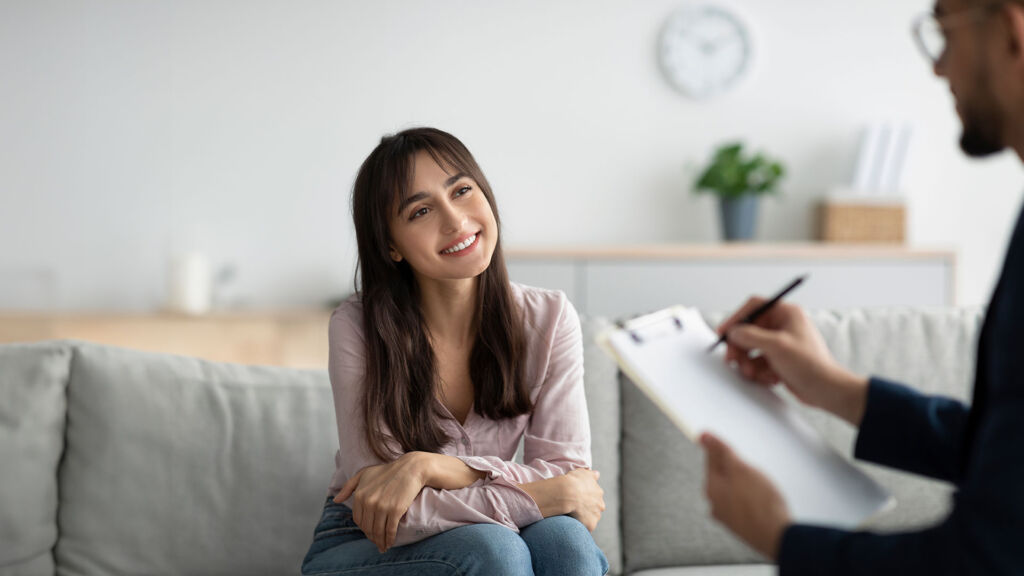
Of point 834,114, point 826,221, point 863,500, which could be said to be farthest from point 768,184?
point 863,500

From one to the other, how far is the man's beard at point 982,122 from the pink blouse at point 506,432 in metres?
0.87

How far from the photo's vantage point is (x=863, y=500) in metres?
0.98

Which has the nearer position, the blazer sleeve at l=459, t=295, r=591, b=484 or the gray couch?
the blazer sleeve at l=459, t=295, r=591, b=484

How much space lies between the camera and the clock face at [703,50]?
4.21 metres

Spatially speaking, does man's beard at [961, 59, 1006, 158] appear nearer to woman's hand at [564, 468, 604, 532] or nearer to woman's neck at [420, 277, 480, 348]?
woman's hand at [564, 468, 604, 532]

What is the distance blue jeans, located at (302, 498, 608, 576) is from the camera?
1.39 m

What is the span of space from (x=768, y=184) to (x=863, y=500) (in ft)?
10.2

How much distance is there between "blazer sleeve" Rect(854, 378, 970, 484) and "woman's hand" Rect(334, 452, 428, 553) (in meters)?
0.67

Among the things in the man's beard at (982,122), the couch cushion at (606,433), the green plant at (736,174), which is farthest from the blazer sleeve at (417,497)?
the green plant at (736,174)

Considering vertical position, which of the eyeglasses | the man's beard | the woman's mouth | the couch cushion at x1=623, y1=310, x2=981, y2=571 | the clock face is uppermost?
the clock face

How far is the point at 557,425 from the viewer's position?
166cm

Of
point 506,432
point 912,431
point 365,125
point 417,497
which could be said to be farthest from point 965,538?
point 365,125

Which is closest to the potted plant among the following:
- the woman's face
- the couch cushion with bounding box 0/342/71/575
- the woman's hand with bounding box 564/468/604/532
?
the woman's face

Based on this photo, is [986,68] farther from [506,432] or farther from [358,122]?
[358,122]
